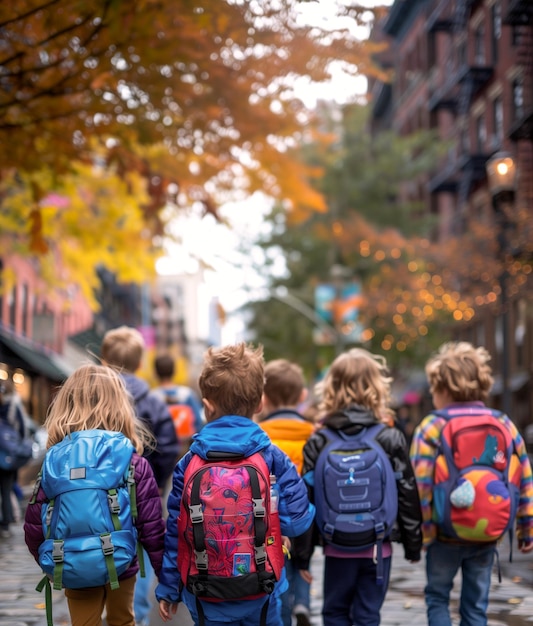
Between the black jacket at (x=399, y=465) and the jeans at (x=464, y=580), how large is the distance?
31 centimetres

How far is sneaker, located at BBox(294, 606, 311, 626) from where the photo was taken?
672 cm

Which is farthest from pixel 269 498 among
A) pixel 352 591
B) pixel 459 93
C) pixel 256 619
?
pixel 459 93

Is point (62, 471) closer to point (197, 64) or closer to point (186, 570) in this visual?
point (186, 570)

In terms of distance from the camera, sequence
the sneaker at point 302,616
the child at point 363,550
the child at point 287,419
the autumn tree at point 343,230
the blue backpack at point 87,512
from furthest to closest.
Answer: the autumn tree at point 343,230 < the sneaker at point 302,616 < the child at point 287,419 < the child at point 363,550 < the blue backpack at point 87,512

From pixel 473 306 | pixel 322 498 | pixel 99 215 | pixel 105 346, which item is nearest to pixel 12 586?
pixel 105 346

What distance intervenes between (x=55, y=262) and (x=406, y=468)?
21.2m

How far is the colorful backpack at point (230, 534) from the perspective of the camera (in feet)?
13.9

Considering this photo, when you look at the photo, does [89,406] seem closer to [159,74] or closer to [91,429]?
[91,429]

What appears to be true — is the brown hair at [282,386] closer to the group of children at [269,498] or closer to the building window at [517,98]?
the group of children at [269,498]

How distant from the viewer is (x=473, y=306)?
2656 centimetres

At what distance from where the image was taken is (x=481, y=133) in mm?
35969

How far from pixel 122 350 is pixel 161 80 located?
3259mm

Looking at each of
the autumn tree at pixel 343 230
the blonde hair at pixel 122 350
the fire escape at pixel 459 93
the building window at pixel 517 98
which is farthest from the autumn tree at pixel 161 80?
the autumn tree at pixel 343 230

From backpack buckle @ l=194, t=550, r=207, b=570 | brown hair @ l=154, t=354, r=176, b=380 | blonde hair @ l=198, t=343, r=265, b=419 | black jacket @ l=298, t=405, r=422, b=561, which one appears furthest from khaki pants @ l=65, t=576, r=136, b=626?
brown hair @ l=154, t=354, r=176, b=380
